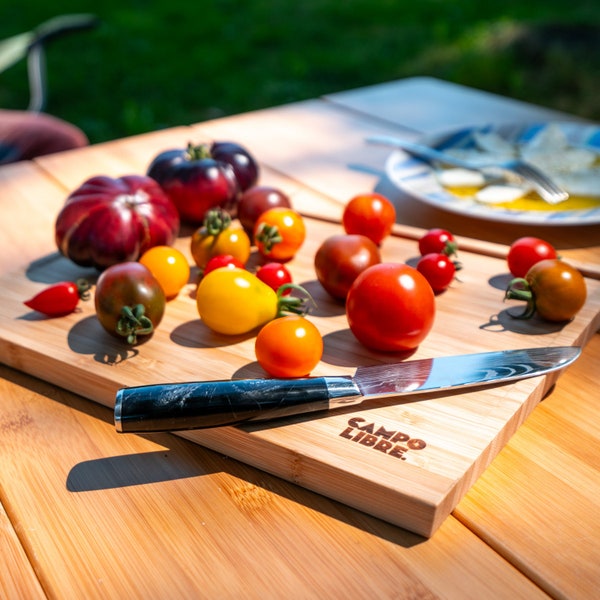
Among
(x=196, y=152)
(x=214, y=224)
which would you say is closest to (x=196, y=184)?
(x=196, y=152)

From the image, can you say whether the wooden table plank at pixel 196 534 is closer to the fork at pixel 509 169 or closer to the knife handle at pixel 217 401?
the knife handle at pixel 217 401

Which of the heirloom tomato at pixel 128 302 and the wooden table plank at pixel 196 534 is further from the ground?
the heirloom tomato at pixel 128 302

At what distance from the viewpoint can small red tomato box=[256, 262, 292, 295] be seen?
143cm

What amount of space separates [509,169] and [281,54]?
188 inches

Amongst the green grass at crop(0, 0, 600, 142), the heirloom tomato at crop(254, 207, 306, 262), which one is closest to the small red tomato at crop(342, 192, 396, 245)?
the heirloom tomato at crop(254, 207, 306, 262)

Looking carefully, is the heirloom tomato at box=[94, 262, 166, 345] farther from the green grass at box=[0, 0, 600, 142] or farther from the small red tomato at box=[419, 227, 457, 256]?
the green grass at box=[0, 0, 600, 142]

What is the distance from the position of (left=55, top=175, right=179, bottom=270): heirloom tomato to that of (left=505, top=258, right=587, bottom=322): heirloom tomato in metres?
0.71

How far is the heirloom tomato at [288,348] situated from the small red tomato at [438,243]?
17.8 inches

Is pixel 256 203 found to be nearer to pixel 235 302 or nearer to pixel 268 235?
pixel 268 235

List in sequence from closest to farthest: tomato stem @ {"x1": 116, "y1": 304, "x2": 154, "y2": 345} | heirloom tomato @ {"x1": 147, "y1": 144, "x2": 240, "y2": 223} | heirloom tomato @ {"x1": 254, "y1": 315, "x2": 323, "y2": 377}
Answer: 1. heirloom tomato @ {"x1": 254, "y1": 315, "x2": 323, "y2": 377}
2. tomato stem @ {"x1": 116, "y1": 304, "x2": 154, "y2": 345}
3. heirloom tomato @ {"x1": 147, "y1": 144, "x2": 240, "y2": 223}

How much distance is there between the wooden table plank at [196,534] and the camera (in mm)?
914

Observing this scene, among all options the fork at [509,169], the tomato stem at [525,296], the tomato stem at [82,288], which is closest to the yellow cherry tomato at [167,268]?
the tomato stem at [82,288]

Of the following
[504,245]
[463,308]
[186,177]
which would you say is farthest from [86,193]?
[504,245]

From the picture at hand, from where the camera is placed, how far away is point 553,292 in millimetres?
1289
